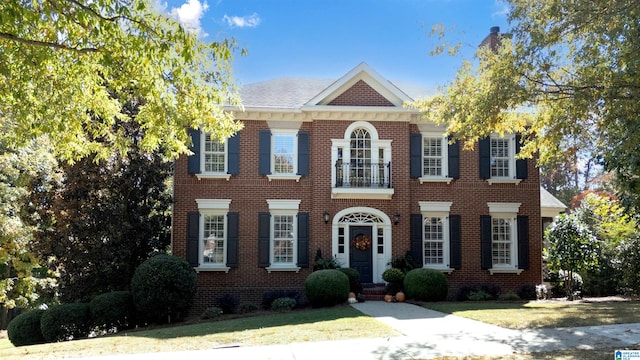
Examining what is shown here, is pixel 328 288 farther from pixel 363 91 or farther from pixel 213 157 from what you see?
pixel 363 91

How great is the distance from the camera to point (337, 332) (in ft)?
33.0

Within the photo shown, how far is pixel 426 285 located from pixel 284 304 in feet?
14.4

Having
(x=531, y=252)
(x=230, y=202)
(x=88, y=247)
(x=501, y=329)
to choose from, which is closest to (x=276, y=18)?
(x=230, y=202)

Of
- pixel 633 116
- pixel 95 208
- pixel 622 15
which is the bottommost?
pixel 95 208

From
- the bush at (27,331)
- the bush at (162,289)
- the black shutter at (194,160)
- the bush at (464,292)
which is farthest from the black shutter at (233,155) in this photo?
the bush at (464,292)

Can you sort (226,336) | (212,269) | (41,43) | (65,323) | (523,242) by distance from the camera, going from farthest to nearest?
(523,242), (212,269), (65,323), (226,336), (41,43)

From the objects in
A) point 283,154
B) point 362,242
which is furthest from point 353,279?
point 283,154

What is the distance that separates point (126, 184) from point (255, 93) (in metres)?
5.95

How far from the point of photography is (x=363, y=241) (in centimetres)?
1781

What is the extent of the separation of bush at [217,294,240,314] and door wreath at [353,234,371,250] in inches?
174

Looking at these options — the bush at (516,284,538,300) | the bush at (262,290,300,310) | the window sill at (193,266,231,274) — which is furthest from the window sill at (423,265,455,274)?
the window sill at (193,266,231,274)

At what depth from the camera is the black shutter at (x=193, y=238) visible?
685 inches

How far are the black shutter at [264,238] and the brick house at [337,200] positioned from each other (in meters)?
0.03

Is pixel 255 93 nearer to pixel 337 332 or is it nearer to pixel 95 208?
pixel 95 208
